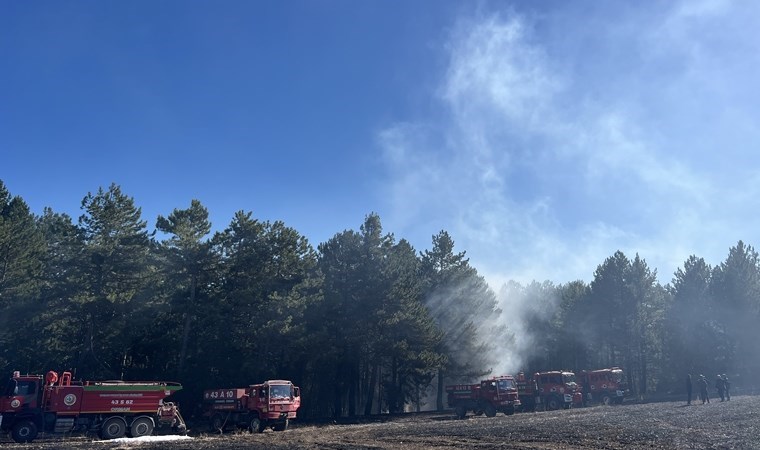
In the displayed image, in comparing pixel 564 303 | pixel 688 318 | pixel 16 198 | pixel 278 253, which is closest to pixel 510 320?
pixel 564 303

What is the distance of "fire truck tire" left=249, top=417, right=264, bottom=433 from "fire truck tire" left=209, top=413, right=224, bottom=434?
1.88 meters

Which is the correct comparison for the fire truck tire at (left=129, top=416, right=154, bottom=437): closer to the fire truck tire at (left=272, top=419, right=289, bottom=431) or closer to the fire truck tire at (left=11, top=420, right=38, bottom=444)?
the fire truck tire at (left=11, top=420, right=38, bottom=444)

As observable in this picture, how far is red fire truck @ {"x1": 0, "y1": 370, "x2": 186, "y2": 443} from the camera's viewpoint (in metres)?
26.6

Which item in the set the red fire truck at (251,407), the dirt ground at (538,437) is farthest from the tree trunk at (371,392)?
the dirt ground at (538,437)

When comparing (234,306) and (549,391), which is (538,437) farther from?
(549,391)

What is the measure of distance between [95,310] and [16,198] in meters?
13.7

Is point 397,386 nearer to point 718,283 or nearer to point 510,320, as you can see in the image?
point 510,320

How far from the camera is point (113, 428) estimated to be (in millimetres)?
27891

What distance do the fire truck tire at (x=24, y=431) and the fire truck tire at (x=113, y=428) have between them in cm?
293

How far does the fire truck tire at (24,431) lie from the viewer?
26.2 m

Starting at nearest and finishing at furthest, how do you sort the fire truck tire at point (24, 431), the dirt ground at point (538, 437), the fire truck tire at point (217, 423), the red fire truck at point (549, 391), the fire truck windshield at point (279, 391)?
the dirt ground at point (538, 437), the fire truck tire at point (24, 431), the fire truck tire at point (217, 423), the fire truck windshield at point (279, 391), the red fire truck at point (549, 391)

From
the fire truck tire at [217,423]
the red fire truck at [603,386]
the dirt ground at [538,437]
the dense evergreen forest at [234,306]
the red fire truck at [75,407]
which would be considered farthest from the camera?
the red fire truck at [603,386]

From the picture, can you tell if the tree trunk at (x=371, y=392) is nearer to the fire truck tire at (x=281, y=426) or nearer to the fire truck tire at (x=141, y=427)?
the fire truck tire at (x=281, y=426)

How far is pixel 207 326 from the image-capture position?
43.3 meters
